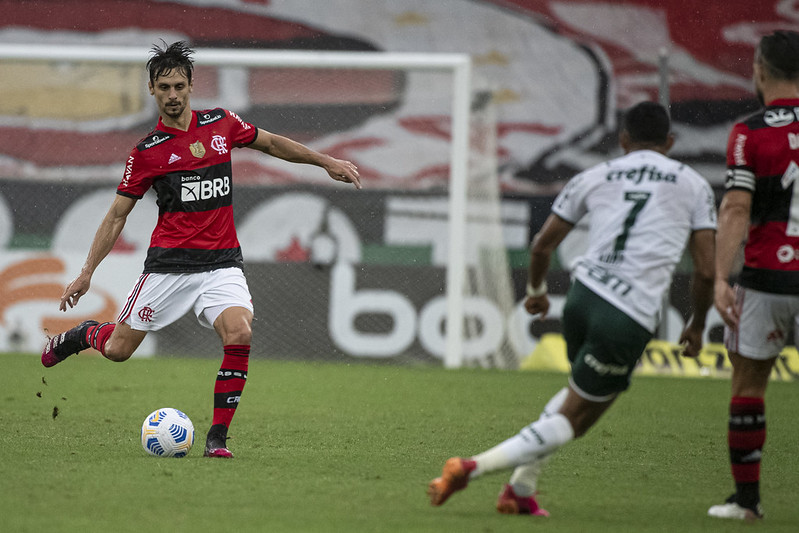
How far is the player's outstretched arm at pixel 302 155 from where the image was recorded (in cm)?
635

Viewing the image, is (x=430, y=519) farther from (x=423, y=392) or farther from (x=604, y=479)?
(x=423, y=392)

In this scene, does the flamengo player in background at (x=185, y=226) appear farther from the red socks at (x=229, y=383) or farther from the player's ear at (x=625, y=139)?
the player's ear at (x=625, y=139)

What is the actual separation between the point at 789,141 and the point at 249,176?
11.2 metres

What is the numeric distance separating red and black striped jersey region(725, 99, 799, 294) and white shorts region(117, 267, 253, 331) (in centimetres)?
286

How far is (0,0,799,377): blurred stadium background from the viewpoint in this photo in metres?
14.0

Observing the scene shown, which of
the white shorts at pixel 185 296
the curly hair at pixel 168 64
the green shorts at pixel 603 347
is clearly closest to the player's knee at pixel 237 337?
the white shorts at pixel 185 296

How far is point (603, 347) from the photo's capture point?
4.15m

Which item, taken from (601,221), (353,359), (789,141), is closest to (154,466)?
(601,221)

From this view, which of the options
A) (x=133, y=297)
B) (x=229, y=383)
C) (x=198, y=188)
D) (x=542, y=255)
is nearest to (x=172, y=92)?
(x=198, y=188)

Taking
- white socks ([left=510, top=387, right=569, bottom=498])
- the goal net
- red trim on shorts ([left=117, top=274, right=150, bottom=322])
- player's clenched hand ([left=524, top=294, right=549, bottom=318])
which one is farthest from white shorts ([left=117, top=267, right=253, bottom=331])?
the goal net

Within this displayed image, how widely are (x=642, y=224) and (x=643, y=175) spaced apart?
191 millimetres

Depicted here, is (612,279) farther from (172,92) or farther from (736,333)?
(172,92)

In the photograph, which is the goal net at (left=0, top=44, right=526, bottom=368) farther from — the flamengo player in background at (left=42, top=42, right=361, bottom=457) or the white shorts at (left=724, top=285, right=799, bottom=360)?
the white shorts at (left=724, top=285, right=799, bottom=360)

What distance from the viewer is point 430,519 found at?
13.8ft
